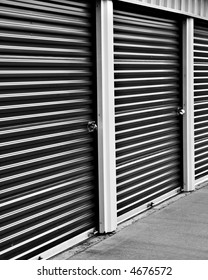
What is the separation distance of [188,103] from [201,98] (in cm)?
80

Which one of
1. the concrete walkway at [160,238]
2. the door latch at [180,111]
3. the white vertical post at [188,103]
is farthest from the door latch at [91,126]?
the white vertical post at [188,103]

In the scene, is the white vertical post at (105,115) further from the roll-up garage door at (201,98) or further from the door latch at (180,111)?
the roll-up garage door at (201,98)

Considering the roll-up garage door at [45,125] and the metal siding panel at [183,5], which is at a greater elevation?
the metal siding panel at [183,5]

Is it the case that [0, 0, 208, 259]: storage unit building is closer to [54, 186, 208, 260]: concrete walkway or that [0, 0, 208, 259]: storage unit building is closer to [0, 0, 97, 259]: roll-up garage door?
[0, 0, 97, 259]: roll-up garage door

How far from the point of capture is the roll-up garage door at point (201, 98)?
9.19m

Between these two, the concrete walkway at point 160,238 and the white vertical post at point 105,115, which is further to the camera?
the white vertical post at point 105,115

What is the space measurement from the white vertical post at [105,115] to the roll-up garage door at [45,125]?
0.29 ft

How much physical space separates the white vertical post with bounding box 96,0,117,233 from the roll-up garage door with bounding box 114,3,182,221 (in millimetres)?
393

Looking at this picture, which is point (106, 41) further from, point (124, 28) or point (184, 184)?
point (184, 184)

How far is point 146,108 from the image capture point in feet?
24.8

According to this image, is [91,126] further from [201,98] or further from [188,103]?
[201,98]

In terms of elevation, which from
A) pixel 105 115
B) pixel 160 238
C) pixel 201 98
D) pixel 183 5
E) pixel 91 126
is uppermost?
pixel 183 5

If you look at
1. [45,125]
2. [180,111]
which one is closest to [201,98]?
[180,111]
